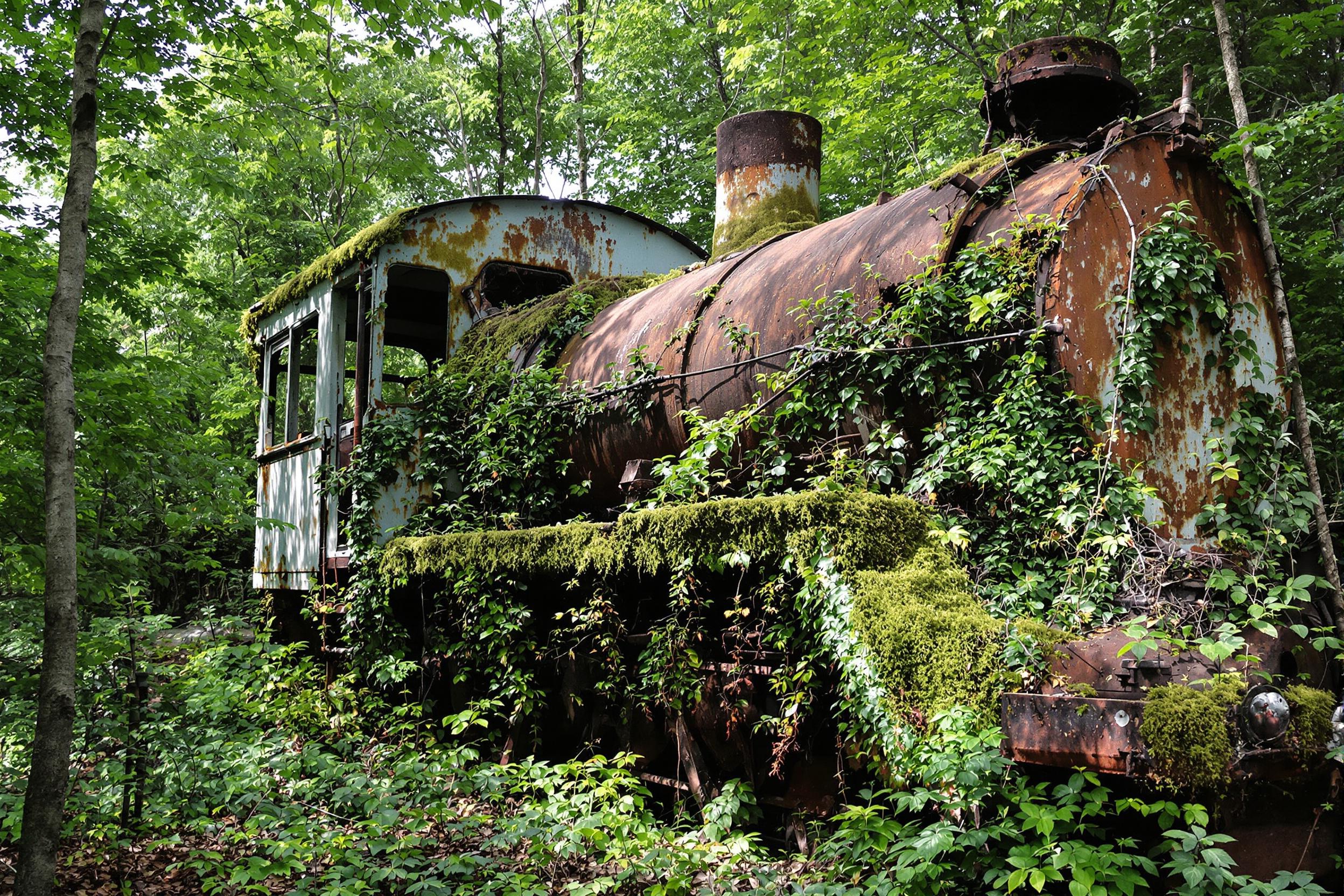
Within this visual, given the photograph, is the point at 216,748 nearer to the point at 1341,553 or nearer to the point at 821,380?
the point at 821,380

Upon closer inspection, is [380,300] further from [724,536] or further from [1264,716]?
[1264,716]

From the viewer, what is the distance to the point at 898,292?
3572 mm

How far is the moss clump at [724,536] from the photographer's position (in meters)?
3.12

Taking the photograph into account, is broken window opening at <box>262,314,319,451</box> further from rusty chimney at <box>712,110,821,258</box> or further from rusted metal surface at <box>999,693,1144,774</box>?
rusted metal surface at <box>999,693,1144,774</box>

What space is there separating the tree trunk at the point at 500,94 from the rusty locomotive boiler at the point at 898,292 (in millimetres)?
11615

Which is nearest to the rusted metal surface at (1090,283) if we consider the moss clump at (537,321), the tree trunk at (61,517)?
the moss clump at (537,321)

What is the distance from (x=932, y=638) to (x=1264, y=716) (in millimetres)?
865

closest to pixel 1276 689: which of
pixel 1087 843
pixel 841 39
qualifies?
pixel 1087 843

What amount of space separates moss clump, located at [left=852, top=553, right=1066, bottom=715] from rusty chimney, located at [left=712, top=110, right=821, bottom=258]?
3257 millimetres

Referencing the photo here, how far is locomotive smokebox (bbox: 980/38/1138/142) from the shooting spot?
151 inches

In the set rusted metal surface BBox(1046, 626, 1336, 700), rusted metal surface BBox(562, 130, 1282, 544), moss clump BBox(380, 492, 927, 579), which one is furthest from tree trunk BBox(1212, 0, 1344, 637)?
moss clump BBox(380, 492, 927, 579)

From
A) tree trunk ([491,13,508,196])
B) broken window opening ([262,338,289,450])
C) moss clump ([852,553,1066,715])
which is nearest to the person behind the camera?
moss clump ([852,553,1066,715])

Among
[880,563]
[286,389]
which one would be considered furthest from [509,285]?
[880,563]

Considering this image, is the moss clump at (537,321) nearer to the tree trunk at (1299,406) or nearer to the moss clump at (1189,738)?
the tree trunk at (1299,406)
